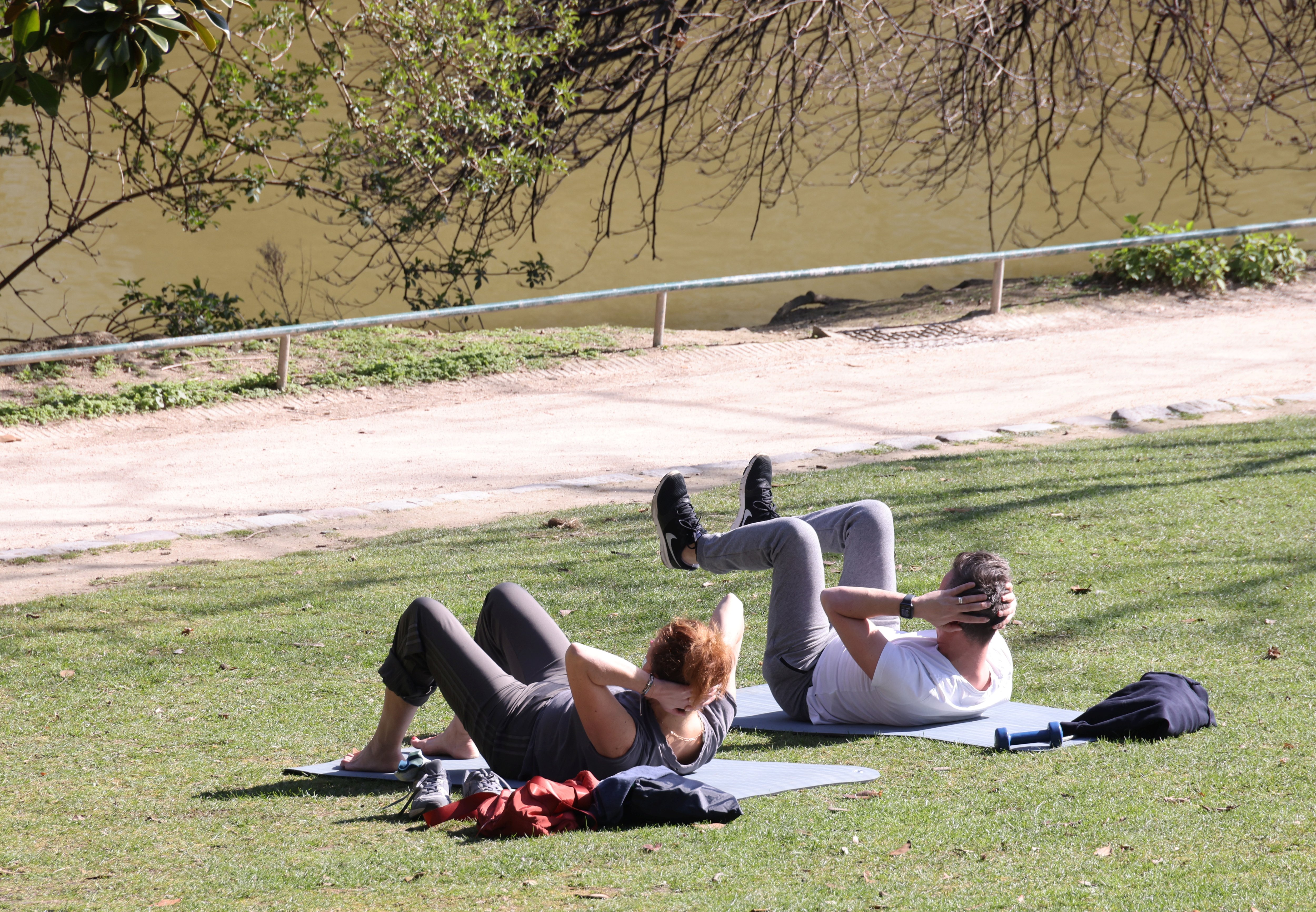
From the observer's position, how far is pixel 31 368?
10.9 meters

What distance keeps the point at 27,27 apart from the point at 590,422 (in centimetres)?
700

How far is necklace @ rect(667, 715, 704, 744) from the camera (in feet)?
12.9

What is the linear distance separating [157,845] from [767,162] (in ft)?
44.0

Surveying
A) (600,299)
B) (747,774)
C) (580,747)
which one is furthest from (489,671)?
(600,299)

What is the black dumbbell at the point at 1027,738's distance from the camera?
4070 millimetres

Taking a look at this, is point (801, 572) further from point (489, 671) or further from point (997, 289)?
point (997, 289)

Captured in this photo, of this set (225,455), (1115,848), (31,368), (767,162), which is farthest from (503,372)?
(1115,848)

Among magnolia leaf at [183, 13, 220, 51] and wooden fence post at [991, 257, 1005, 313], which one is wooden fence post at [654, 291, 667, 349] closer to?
wooden fence post at [991, 257, 1005, 313]

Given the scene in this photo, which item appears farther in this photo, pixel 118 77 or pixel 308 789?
pixel 308 789

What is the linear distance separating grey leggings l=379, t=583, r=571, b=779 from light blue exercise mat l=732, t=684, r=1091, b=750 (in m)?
0.68

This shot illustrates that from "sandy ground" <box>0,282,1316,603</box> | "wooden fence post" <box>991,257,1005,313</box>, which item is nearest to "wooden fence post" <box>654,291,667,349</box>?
"sandy ground" <box>0,282,1316,603</box>

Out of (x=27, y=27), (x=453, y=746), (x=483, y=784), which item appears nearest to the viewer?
(x=27, y=27)

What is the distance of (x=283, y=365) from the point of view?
11094mm

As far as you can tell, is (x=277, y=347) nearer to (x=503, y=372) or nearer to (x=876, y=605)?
(x=503, y=372)
